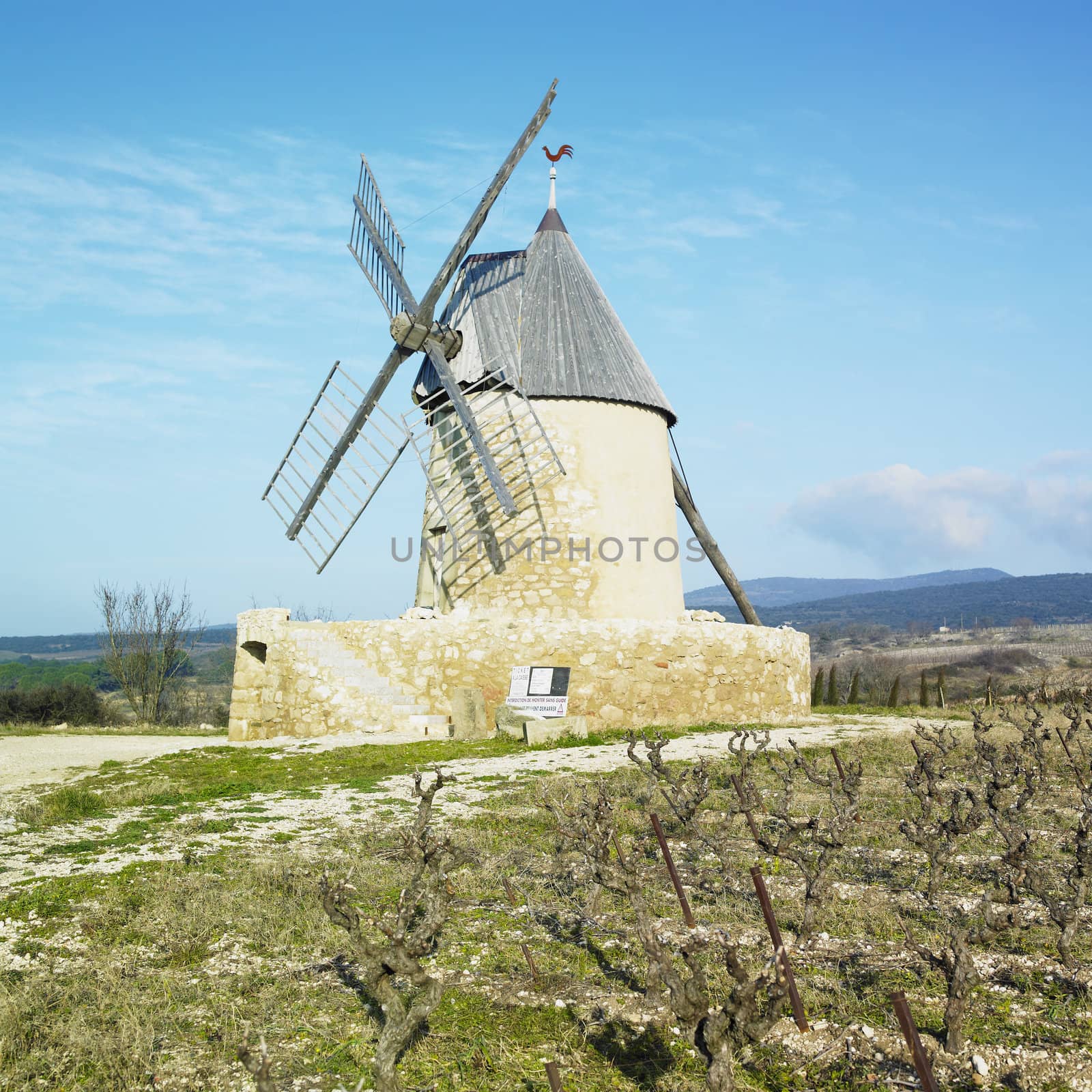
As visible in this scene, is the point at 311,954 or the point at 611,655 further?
the point at 611,655

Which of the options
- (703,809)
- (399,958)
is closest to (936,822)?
(703,809)

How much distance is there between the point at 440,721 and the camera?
11891 millimetres

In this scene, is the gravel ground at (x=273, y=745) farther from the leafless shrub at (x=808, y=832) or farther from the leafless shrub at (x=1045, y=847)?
the leafless shrub at (x=1045, y=847)

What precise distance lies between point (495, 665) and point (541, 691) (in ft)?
2.52

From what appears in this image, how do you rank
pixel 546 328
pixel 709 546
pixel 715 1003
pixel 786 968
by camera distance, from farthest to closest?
pixel 709 546 → pixel 546 328 → pixel 715 1003 → pixel 786 968

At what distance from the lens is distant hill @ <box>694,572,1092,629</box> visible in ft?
381

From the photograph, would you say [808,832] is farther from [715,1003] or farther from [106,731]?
[106,731]

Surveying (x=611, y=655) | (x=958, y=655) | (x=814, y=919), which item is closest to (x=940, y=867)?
(x=814, y=919)

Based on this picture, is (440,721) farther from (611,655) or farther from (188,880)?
(188,880)

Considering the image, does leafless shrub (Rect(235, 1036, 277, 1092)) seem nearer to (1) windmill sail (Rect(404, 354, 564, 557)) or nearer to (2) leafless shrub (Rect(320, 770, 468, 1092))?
(2) leafless shrub (Rect(320, 770, 468, 1092))

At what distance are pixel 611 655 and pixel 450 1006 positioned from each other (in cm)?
852

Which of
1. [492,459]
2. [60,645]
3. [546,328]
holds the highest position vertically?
[546,328]

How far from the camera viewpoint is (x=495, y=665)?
1193 cm

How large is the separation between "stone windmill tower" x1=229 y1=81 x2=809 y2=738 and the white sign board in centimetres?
7
